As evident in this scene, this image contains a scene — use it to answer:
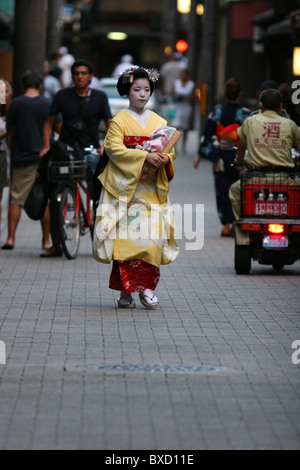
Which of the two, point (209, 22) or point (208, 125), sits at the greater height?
point (209, 22)

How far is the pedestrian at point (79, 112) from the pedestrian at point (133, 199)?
326cm

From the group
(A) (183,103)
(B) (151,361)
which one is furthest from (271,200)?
(A) (183,103)

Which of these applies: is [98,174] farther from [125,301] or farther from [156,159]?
[125,301]

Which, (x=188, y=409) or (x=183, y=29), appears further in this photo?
(x=183, y=29)

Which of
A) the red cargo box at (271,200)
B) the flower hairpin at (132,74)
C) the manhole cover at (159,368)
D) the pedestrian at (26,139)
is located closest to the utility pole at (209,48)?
the pedestrian at (26,139)

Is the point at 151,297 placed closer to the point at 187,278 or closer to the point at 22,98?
the point at 187,278

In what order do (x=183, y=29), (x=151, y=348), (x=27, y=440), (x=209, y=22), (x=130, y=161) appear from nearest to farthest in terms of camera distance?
(x=27, y=440) → (x=151, y=348) → (x=130, y=161) → (x=209, y=22) → (x=183, y=29)

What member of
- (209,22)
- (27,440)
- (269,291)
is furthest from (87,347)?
(209,22)

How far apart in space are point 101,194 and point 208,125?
5571 mm

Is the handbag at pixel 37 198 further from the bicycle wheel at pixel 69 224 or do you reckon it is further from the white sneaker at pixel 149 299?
the white sneaker at pixel 149 299

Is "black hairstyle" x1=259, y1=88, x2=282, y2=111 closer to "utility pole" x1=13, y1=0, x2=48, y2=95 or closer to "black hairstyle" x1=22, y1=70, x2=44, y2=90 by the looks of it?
"black hairstyle" x1=22, y1=70, x2=44, y2=90

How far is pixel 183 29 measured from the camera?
72.5 meters

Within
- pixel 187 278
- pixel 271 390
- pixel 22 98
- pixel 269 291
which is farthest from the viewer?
pixel 22 98

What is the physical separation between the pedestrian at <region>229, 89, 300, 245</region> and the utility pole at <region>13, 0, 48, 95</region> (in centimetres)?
589
